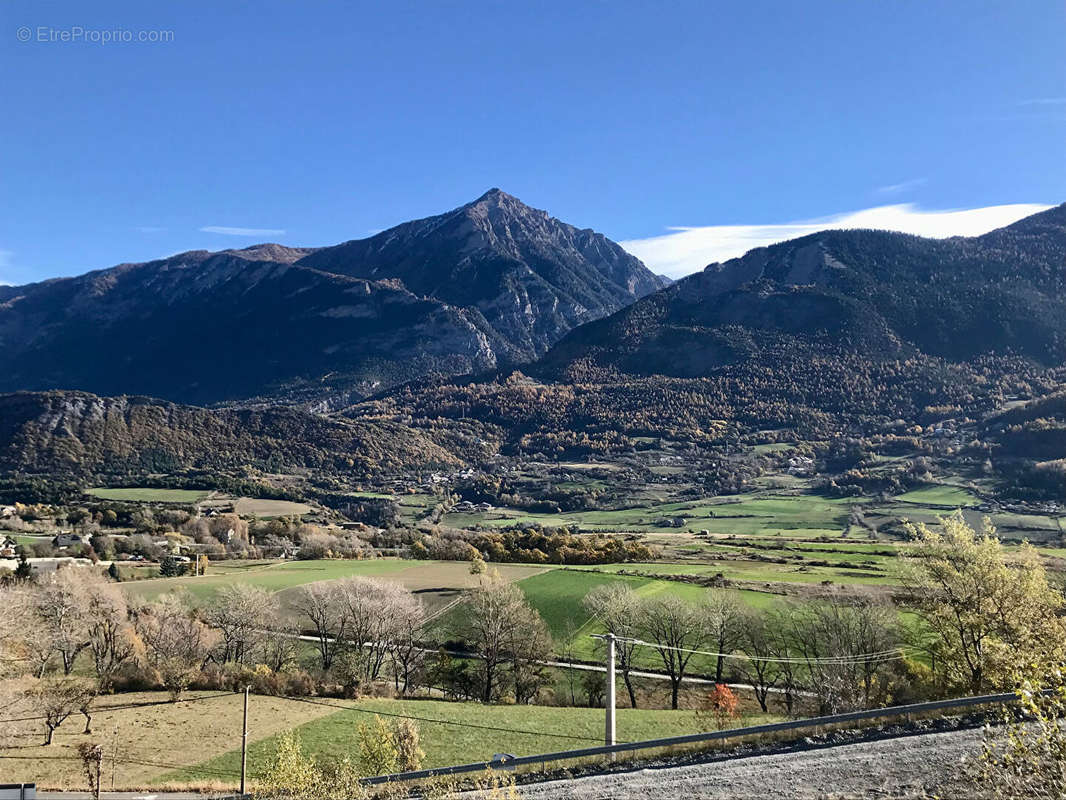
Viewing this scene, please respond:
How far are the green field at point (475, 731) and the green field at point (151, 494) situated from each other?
12140cm

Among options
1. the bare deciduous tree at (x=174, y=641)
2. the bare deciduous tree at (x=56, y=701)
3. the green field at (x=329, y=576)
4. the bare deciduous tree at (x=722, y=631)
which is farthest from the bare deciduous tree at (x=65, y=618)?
the bare deciduous tree at (x=722, y=631)

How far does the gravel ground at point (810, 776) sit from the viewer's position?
76.8 ft

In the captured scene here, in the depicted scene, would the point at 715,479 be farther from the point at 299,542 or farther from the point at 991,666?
the point at 991,666

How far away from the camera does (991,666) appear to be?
114 feet

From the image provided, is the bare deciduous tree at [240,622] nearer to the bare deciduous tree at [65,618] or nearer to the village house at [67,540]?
the bare deciduous tree at [65,618]

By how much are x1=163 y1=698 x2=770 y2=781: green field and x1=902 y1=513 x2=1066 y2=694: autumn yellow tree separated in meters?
10.8

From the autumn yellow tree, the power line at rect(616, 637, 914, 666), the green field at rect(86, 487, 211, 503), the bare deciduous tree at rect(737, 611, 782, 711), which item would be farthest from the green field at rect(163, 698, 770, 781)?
the green field at rect(86, 487, 211, 503)

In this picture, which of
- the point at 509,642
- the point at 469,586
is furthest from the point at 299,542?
the point at 509,642

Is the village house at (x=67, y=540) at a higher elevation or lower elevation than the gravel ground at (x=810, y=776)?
lower

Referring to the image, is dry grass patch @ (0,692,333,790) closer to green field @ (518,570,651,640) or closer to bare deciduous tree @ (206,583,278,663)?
bare deciduous tree @ (206,583,278,663)

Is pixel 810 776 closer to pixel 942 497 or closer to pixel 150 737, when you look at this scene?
pixel 150 737

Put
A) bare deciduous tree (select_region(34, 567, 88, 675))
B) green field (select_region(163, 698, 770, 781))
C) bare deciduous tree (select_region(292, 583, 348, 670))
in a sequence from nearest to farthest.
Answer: green field (select_region(163, 698, 770, 781)) → bare deciduous tree (select_region(34, 567, 88, 675)) → bare deciduous tree (select_region(292, 583, 348, 670))

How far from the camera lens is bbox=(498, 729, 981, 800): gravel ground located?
23422 millimetres

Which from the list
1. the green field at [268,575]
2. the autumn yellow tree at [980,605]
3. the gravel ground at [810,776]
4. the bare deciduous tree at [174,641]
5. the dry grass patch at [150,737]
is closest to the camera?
the gravel ground at [810,776]
